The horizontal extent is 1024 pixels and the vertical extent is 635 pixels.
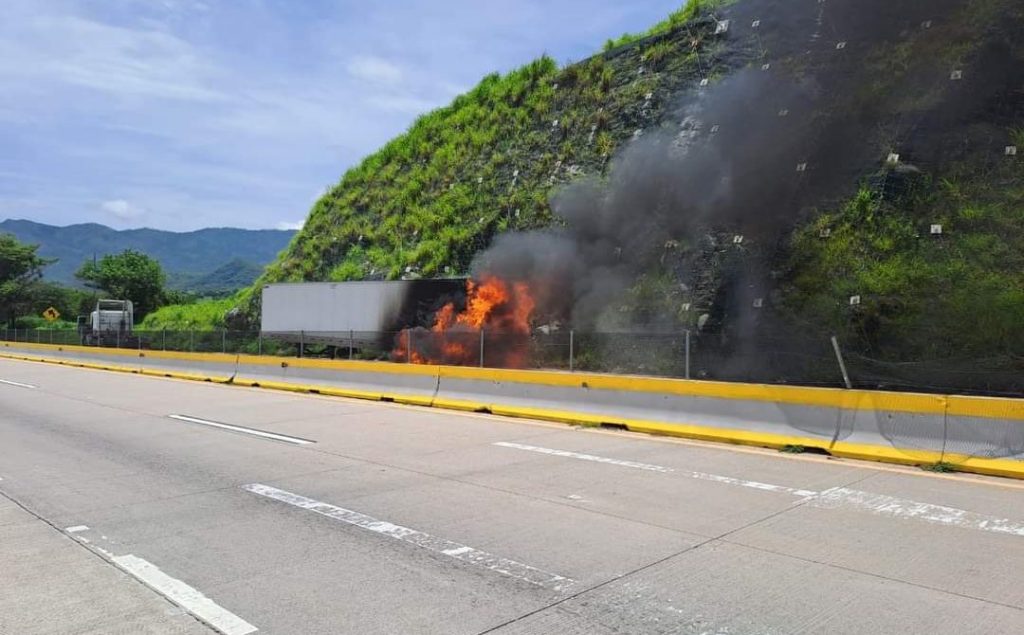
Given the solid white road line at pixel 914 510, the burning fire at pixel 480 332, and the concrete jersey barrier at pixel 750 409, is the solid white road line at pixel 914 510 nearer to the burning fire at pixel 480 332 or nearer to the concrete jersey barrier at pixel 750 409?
the concrete jersey barrier at pixel 750 409

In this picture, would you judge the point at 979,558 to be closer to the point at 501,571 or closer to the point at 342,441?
the point at 501,571

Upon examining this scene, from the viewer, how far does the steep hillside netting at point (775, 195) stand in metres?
14.7

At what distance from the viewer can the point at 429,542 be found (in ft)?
14.8

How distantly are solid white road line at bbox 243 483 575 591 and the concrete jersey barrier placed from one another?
15.6 ft

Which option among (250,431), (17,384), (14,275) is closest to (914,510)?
(250,431)

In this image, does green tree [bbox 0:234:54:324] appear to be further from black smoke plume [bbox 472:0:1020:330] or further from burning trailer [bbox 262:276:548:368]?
black smoke plume [bbox 472:0:1020:330]

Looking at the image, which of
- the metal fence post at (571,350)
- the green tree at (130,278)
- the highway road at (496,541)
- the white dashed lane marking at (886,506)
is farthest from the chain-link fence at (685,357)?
the green tree at (130,278)

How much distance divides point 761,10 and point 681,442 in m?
21.1

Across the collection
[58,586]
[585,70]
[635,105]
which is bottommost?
[58,586]

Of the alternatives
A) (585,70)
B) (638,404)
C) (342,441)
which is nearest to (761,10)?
(585,70)

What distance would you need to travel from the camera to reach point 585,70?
2903 cm

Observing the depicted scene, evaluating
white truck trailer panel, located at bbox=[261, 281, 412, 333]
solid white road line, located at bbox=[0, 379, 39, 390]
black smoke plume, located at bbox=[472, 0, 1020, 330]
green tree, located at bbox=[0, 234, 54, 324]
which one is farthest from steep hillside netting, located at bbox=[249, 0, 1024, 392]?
green tree, located at bbox=[0, 234, 54, 324]

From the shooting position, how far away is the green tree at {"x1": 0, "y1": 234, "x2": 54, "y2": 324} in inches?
2376

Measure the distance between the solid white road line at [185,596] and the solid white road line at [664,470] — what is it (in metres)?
4.28
